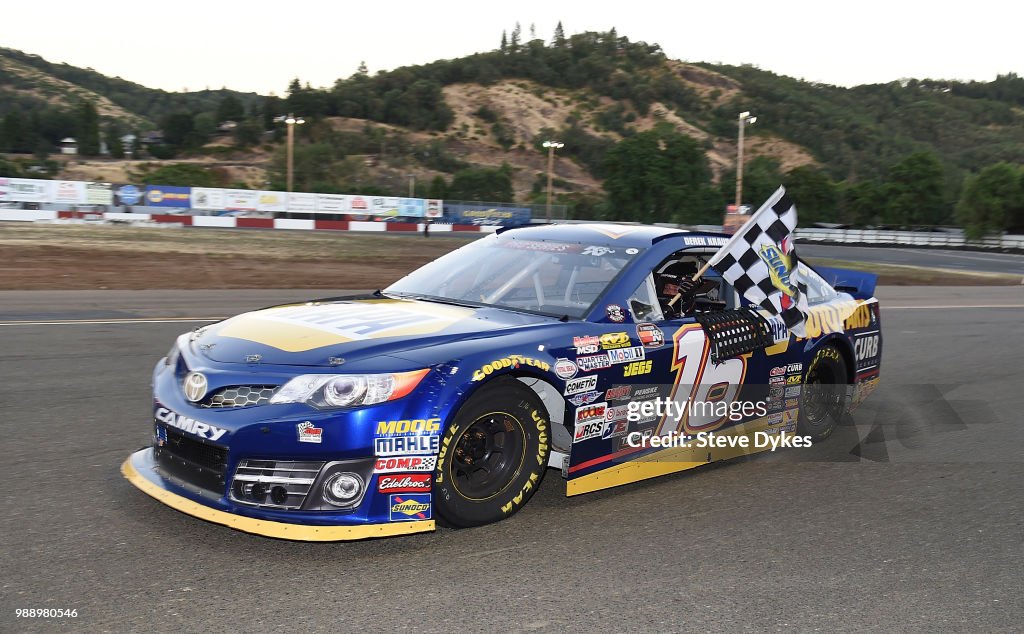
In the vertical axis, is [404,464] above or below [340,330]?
below

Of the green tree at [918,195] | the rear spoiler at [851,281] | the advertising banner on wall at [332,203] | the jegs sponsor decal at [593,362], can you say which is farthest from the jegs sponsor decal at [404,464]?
the green tree at [918,195]

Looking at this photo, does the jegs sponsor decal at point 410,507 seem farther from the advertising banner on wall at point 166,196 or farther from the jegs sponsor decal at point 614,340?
the advertising banner on wall at point 166,196

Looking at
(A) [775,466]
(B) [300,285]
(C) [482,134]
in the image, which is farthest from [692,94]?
(A) [775,466]

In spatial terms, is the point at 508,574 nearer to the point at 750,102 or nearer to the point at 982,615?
the point at 982,615

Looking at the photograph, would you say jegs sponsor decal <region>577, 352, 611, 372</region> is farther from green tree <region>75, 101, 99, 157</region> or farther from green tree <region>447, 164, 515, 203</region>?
green tree <region>75, 101, 99, 157</region>

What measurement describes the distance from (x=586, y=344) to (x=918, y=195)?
76.8 metres

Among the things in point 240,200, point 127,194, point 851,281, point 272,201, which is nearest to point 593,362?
point 851,281

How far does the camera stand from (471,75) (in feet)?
574

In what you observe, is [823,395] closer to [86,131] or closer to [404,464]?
[404,464]

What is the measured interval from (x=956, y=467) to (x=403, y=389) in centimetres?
405

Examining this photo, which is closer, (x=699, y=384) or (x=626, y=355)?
(x=626, y=355)

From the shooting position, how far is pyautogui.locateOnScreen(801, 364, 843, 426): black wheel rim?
6.17 meters

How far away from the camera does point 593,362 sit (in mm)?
4543

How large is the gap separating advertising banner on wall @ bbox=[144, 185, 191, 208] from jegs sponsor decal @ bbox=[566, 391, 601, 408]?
44.8m
